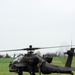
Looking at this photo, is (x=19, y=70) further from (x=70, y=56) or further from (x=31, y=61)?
(x=70, y=56)

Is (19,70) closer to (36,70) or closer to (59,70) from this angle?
(36,70)

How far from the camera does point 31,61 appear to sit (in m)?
24.0

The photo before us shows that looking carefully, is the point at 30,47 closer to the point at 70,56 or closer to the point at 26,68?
the point at 26,68

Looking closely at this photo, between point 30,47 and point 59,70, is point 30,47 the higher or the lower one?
the higher one

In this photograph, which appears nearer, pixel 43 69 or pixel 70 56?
pixel 43 69

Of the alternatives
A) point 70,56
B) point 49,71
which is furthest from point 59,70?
point 70,56

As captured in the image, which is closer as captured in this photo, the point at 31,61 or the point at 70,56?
the point at 31,61

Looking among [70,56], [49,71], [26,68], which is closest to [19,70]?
[26,68]

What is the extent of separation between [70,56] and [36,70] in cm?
321

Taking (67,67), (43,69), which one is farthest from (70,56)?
(43,69)

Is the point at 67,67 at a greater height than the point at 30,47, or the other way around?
the point at 30,47

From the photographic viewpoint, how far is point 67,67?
981 inches

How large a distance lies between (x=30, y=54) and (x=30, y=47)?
896 millimetres

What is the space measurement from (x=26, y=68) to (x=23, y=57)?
0.87 metres
